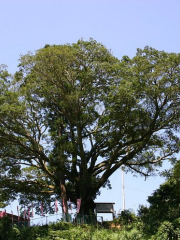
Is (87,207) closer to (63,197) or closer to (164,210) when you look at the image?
(63,197)

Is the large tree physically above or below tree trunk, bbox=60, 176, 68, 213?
above

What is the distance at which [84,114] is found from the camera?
21328 mm

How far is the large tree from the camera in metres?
20.0

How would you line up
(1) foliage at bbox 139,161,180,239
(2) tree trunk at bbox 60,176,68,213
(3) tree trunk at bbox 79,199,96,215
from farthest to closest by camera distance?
(3) tree trunk at bbox 79,199,96,215 < (2) tree trunk at bbox 60,176,68,213 < (1) foliage at bbox 139,161,180,239

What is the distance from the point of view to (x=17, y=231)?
1992 centimetres

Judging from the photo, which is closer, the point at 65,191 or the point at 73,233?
the point at 73,233

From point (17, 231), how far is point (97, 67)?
893 centimetres

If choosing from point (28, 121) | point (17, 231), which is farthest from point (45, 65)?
point (17, 231)

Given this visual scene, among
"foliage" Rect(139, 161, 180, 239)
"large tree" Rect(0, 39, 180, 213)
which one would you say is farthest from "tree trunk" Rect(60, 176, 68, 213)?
"foliage" Rect(139, 161, 180, 239)

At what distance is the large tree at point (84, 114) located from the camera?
20.0m

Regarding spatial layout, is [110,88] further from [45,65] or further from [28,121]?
[28,121]

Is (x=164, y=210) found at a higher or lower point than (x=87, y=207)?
lower

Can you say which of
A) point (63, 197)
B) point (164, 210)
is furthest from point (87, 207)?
point (164, 210)

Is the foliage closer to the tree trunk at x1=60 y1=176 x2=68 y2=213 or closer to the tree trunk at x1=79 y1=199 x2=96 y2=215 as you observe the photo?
the tree trunk at x1=79 y1=199 x2=96 y2=215
